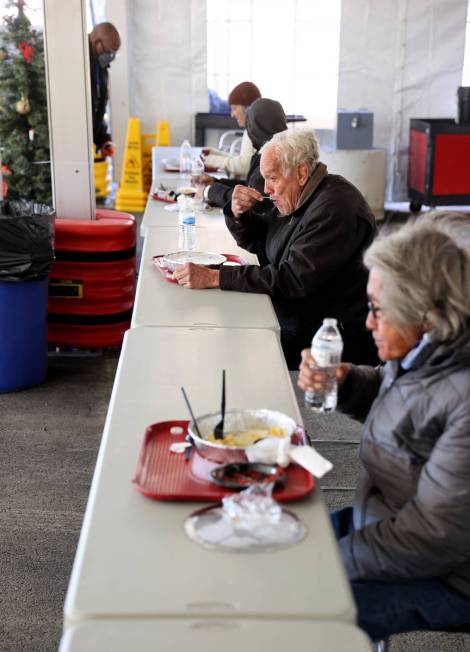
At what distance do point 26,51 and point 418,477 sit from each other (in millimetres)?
5756

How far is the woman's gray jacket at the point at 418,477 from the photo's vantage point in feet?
5.13

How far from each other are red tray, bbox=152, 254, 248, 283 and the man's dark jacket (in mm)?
212

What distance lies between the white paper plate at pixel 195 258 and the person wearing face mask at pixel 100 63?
4.60 meters

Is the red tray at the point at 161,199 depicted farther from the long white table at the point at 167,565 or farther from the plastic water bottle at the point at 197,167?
the long white table at the point at 167,565

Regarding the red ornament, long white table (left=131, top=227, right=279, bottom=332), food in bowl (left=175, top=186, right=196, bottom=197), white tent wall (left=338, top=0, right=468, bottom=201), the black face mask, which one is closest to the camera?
long white table (left=131, top=227, right=279, bottom=332)

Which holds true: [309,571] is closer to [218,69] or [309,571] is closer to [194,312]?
[194,312]

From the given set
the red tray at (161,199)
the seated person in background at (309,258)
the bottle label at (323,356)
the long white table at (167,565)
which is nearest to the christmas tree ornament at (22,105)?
the red tray at (161,199)

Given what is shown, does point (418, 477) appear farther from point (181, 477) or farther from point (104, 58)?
point (104, 58)

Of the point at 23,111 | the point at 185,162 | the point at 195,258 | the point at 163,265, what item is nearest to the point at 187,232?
the point at 195,258

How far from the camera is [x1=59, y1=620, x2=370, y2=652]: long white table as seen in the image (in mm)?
1198

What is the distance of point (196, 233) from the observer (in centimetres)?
409

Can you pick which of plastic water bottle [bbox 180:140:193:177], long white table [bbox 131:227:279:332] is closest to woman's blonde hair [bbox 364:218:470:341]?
long white table [bbox 131:227:279:332]

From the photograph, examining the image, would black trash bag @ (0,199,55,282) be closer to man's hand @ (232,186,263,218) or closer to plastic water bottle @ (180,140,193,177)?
man's hand @ (232,186,263,218)

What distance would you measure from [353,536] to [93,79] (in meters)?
6.71
